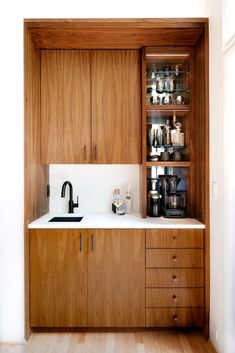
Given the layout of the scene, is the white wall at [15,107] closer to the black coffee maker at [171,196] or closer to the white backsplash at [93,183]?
the white backsplash at [93,183]

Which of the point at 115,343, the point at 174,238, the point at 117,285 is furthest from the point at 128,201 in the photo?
the point at 115,343

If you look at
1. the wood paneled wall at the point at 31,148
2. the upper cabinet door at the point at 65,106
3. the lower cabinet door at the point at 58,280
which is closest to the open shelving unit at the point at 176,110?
the upper cabinet door at the point at 65,106

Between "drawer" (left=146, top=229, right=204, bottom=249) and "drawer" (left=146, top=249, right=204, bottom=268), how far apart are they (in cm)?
4

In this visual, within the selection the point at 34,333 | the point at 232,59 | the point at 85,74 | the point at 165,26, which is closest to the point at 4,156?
the point at 85,74

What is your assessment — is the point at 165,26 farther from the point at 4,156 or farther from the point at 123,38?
the point at 4,156

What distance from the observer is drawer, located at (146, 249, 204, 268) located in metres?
2.31

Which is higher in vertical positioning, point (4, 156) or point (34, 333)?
point (4, 156)

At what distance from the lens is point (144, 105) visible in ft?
8.23

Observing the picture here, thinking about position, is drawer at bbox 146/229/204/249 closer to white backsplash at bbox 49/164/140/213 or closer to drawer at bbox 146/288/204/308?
drawer at bbox 146/288/204/308

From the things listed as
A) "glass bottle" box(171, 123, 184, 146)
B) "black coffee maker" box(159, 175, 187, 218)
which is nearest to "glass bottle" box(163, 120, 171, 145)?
"glass bottle" box(171, 123, 184, 146)

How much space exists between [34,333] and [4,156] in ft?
4.63

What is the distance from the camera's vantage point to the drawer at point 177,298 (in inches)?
90.7

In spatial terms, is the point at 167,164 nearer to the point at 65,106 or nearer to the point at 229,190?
the point at 229,190

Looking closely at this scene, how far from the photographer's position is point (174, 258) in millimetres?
2311
